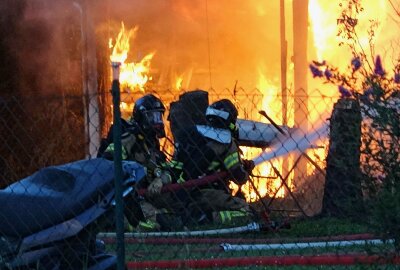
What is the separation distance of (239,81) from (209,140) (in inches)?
168

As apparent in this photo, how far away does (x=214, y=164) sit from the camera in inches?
329

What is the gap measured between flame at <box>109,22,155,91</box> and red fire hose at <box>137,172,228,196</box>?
11.0ft

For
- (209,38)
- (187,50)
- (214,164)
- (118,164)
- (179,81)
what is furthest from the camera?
(209,38)

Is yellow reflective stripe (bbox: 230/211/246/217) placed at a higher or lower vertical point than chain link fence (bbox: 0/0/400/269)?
lower

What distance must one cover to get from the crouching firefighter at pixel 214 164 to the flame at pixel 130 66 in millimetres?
3089

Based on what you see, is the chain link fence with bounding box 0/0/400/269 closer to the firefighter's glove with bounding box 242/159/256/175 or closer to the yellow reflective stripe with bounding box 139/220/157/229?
the yellow reflective stripe with bounding box 139/220/157/229

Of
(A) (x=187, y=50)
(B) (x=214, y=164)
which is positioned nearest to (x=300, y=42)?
(A) (x=187, y=50)

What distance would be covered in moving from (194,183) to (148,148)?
23.8 inches

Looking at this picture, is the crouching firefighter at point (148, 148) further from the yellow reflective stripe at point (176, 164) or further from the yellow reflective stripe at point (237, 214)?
the yellow reflective stripe at point (237, 214)

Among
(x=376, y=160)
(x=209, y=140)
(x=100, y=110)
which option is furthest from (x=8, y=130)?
(x=376, y=160)

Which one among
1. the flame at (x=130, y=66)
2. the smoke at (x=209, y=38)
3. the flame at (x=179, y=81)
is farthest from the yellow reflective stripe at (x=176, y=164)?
the flame at (x=179, y=81)

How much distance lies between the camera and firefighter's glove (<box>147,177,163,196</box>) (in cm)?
→ 820

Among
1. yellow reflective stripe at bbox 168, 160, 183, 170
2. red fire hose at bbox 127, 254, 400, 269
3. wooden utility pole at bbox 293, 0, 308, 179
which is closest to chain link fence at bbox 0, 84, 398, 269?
red fire hose at bbox 127, 254, 400, 269

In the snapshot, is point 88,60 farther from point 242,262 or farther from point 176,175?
point 242,262
